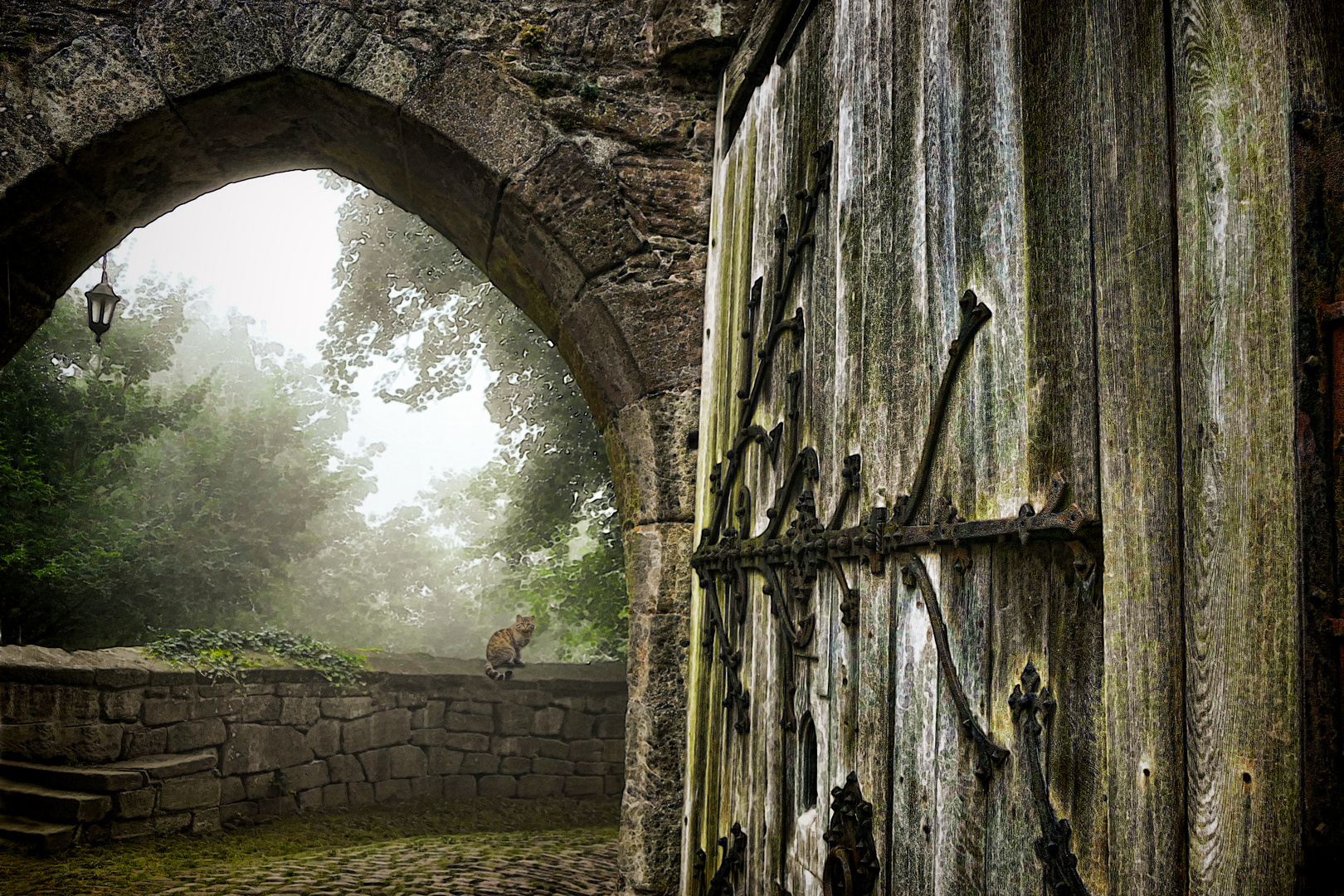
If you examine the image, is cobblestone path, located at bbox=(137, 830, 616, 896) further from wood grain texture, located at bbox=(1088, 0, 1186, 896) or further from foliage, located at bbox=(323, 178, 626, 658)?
wood grain texture, located at bbox=(1088, 0, 1186, 896)

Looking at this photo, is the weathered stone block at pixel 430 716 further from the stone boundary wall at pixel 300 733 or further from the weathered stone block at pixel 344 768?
the weathered stone block at pixel 344 768

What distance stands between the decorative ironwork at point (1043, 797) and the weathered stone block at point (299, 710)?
279 inches

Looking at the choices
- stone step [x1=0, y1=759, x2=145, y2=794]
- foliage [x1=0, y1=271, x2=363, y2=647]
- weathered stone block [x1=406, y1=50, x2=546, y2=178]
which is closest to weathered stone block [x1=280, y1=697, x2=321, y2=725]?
stone step [x1=0, y1=759, x2=145, y2=794]

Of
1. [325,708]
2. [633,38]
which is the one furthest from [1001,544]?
[325,708]

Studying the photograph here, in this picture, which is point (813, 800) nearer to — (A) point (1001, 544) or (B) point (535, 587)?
(A) point (1001, 544)

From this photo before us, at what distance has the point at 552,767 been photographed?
8.18m

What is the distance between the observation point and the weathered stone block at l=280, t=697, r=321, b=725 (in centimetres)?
696

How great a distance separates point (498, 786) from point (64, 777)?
3.53 metres

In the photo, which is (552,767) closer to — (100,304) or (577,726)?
(577,726)

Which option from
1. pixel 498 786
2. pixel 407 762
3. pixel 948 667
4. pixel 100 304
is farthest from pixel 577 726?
pixel 948 667

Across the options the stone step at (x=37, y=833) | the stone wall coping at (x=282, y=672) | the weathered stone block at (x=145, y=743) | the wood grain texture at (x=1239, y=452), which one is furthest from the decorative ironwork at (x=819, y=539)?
the weathered stone block at (x=145, y=743)

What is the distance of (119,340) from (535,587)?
7786mm

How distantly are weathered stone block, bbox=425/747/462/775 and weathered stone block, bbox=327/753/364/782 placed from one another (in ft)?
2.07

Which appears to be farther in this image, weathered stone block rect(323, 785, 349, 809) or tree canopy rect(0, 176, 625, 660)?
tree canopy rect(0, 176, 625, 660)
